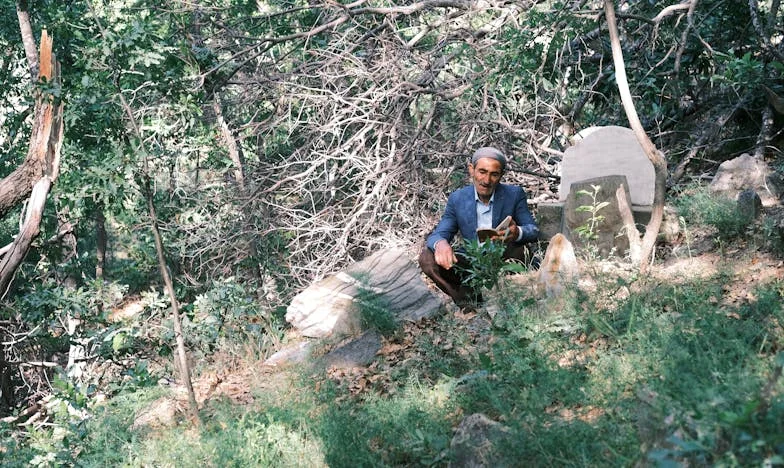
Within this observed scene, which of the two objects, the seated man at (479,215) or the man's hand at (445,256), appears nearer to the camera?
the man's hand at (445,256)

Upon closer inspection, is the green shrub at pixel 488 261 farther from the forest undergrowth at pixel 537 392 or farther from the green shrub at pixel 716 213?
the green shrub at pixel 716 213

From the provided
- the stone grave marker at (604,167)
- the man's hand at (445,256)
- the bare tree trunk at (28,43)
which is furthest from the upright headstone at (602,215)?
the bare tree trunk at (28,43)

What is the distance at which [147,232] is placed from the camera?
33.4ft

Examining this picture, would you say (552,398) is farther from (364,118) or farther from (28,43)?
(28,43)

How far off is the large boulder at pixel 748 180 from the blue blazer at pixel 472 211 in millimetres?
2488

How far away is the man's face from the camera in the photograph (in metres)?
5.96

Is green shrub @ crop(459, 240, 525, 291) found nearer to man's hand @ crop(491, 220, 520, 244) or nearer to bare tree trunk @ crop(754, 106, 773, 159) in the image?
man's hand @ crop(491, 220, 520, 244)

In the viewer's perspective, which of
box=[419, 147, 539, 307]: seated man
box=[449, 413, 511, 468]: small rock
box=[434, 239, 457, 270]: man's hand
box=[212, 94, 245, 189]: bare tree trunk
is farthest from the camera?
box=[212, 94, 245, 189]: bare tree trunk

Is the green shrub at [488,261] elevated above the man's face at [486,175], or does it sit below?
below

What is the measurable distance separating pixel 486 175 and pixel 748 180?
3.20m

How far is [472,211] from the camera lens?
607 cm

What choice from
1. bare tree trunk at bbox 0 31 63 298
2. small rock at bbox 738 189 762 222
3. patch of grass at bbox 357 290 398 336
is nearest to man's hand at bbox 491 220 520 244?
patch of grass at bbox 357 290 398 336

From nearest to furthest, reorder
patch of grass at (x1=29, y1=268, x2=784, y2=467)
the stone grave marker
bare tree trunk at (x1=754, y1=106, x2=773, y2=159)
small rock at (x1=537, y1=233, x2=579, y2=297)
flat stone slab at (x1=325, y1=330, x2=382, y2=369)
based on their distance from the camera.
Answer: patch of grass at (x1=29, y1=268, x2=784, y2=467) < small rock at (x1=537, y1=233, x2=579, y2=297) < flat stone slab at (x1=325, y1=330, x2=382, y2=369) < the stone grave marker < bare tree trunk at (x1=754, y1=106, x2=773, y2=159)

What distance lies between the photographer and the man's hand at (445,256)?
217 inches
